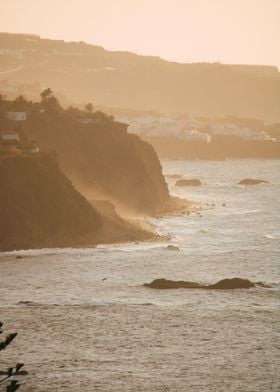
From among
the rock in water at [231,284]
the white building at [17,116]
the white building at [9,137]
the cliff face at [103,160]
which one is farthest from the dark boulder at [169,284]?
the white building at [17,116]

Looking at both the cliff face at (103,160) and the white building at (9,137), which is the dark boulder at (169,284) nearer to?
the white building at (9,137)

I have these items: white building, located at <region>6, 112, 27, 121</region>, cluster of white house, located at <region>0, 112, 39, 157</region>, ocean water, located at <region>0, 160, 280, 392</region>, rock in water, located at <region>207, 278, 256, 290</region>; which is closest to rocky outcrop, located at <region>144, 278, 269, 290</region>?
rock in water, located at <region>207, 278, 256, 290</region>

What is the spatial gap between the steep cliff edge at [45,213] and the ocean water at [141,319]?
115 inches

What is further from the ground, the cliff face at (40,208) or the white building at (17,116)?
the white building at (17,116)

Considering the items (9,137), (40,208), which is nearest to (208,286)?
(40,208)

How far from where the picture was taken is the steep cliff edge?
8056 centimetres

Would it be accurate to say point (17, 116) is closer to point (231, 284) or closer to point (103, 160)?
point (103, 160)

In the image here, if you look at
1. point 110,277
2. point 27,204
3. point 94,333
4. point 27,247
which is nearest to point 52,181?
point 27,204

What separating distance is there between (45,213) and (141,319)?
104 feet

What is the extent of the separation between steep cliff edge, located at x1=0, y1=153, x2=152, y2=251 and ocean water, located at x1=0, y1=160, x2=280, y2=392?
293 cm

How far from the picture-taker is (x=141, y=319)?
54.1 metres

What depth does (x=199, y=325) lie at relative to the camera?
52656 mm

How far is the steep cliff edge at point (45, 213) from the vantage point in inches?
3172

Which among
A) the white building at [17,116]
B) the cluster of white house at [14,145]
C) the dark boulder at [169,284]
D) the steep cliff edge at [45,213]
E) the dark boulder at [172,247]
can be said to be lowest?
the dark boulder at [172,247]
